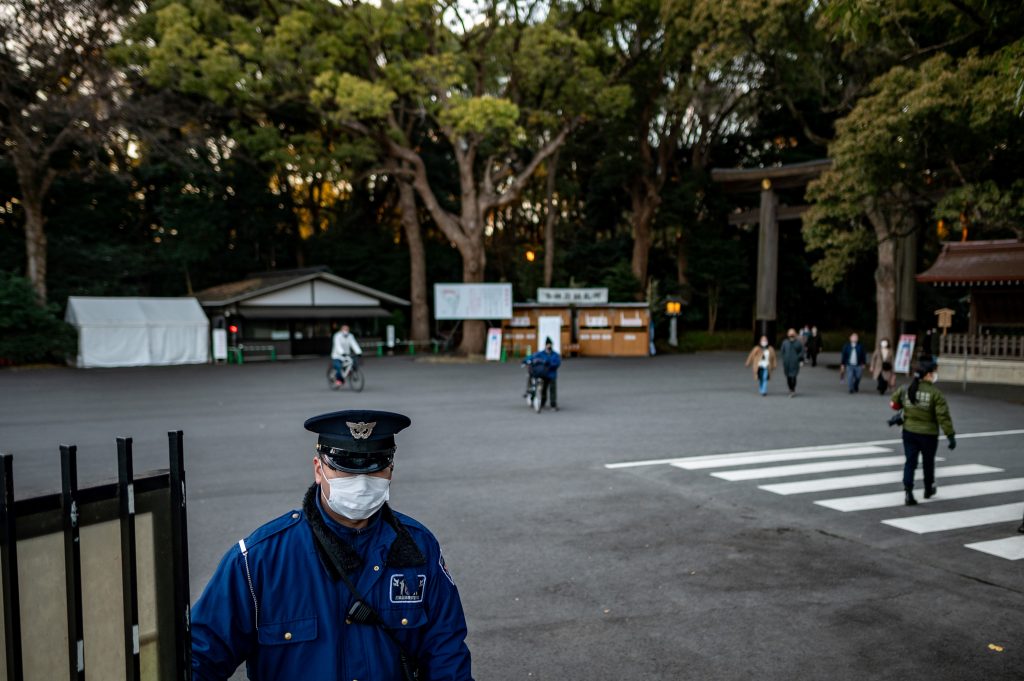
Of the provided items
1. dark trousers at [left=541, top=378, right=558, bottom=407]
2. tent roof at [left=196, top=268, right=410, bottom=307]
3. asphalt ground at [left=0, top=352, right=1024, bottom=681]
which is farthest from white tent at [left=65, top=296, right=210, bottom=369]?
dark trousers at [left=541, top=378, right=558, bottom=407]

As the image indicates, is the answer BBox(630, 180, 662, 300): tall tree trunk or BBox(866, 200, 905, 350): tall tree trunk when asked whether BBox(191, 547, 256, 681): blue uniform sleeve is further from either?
BBox(630, 180, 662, 300): tall tree trunk

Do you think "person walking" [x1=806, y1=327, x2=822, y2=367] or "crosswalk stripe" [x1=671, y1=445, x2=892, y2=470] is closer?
"crosswalk stripe" [x1=671, y1=445, x2=892, y2=470]

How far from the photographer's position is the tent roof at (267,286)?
1367 inches

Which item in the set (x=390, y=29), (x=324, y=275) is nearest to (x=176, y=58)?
(x=390, y=29)

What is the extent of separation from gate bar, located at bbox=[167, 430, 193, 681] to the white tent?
31985 millimetres

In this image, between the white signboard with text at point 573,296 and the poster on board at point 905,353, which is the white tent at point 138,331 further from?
the poster on board at point 905,353

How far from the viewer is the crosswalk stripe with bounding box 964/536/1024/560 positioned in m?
6.71

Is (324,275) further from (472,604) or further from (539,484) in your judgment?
(472,604)

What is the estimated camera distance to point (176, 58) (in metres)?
28.6

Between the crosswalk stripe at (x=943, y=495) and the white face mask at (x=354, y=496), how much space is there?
7128 millimetres

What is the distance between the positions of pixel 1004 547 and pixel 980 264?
22.3m

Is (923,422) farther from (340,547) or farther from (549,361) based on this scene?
(549,361)

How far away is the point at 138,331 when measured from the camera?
3117 cm

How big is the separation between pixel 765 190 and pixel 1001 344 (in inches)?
474
